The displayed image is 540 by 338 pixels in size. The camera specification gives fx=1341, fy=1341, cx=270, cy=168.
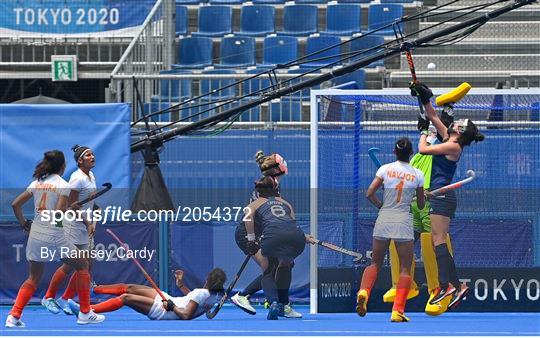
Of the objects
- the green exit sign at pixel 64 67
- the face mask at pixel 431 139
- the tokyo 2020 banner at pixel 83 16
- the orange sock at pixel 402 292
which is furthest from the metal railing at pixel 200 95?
the orange sock at pixel 402 292

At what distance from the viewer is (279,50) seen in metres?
20.5

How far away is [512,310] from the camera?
42.2 feet

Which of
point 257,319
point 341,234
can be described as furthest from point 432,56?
point 257,319

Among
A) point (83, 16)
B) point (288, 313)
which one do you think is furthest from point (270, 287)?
point (83, 16)

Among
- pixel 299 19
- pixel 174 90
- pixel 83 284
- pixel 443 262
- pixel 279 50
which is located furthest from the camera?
pixel 299 19

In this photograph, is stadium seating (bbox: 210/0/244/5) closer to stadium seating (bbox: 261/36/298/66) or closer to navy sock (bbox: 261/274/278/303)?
stadium seating (bbox: 261/36/298/66)

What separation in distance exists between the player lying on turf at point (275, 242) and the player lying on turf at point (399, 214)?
0.69 m

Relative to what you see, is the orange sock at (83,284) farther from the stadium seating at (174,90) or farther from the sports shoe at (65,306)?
the stadium seating at (174,90)

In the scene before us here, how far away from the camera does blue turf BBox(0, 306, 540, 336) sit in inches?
419

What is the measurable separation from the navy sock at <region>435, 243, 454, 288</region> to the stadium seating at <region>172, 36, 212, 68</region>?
9437 millimetres

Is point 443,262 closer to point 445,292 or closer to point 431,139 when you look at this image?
point 445,292

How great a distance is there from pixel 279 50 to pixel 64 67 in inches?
130

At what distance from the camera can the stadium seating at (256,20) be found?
69.9 ft

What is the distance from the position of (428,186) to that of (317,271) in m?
1.48
